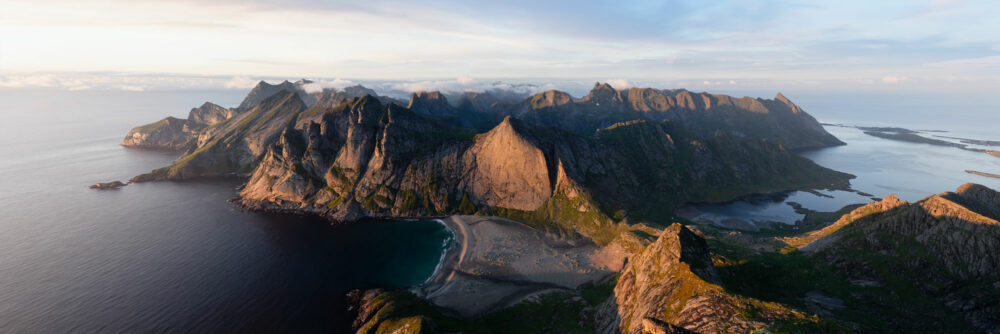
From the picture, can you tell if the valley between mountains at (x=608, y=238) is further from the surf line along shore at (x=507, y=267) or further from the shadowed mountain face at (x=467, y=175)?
the shadowed mountain face at (x=467, y=175)

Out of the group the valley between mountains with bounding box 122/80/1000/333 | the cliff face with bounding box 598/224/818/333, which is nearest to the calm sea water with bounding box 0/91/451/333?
Result: the valley between mountains with bounding box 122/80/1000/333

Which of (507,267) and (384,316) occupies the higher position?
(384,316)

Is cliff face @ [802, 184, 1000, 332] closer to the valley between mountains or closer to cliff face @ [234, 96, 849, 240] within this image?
the valley between mountains

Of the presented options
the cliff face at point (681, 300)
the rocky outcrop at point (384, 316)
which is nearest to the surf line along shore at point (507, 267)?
the rocky outcrop at point (384, 316)

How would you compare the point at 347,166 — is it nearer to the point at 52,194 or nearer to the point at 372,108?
the point at 372,108

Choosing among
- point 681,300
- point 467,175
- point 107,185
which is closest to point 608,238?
point 467,175

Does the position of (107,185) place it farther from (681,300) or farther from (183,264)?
(681,300)
